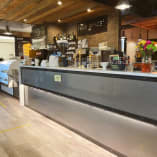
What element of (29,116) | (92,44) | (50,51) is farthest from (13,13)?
(29,116)

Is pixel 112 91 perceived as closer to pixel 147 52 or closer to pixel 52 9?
pixel 147 52

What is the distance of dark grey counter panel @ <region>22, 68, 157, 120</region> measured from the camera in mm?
1584

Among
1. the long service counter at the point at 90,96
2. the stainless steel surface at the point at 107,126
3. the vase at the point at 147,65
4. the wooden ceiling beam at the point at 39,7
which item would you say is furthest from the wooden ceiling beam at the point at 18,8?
the vase at the point at 147,65

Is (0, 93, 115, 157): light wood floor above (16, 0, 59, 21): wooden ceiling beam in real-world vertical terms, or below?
below

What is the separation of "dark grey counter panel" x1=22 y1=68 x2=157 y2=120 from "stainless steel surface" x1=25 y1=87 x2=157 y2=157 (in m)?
0.09

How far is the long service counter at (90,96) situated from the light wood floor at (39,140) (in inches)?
6.8

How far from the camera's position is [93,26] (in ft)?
13.3

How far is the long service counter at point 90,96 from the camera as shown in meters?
1.63

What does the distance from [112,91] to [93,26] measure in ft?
8.56

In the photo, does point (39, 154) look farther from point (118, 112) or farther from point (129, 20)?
point (129, 20)

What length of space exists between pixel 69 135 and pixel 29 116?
1.34 m

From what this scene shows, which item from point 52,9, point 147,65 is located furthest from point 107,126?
point 52,9

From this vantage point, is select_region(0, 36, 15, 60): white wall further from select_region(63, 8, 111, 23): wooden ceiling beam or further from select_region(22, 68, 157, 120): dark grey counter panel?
select_region(22, 68, 157, 120): dark grey counter panel

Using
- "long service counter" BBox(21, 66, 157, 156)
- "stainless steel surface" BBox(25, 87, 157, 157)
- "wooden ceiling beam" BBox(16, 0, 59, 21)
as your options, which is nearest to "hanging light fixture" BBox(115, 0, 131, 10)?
"wooden ceiling beam" BBox(16, 0, 59, 21)
